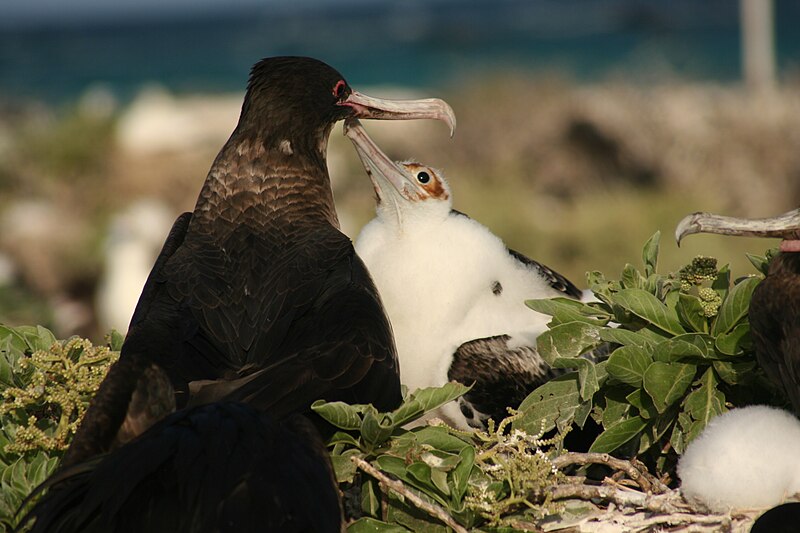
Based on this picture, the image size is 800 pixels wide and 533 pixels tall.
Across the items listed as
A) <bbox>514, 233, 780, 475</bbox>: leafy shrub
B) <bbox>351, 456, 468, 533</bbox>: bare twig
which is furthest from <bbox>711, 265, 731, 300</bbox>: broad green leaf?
<bbox>351, 456, 468, 533</bbox>: bare twig

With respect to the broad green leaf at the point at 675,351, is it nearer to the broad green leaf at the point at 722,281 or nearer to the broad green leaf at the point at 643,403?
the broad green leaf at the point at 643,403

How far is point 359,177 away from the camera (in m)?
15.3

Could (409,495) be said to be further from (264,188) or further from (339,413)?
(264,188)

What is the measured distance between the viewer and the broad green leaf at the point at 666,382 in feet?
10.6

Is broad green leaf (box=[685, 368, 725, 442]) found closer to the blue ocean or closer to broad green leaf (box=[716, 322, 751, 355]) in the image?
broad green leaf (box=[716, 322, 751, 355])

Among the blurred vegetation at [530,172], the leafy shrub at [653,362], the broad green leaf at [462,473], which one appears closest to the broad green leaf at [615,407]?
the leafy shrub at [653,362]

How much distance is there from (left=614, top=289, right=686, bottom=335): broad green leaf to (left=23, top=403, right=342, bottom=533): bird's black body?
3.77ft

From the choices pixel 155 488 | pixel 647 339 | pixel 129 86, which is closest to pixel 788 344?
pixel 647 339

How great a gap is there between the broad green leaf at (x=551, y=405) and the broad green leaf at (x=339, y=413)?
0.67 m

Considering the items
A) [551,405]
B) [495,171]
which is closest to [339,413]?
[551,405]

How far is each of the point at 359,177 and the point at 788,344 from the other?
40.6 feet

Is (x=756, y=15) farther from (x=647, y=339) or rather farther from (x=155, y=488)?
(x=155, y=488)

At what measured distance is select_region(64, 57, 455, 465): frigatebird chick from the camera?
2984 millimetres

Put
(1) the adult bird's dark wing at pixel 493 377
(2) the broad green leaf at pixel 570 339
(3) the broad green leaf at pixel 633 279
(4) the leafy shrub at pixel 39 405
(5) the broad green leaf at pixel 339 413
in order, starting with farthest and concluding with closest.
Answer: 1. (1) the adult bird's dark wing at pixel 493 377
2. (3) the broad green leaf at pixel 633 279
3. (2) the broad green leaf at pixel 570 339
4. (4) the leafy shrub at pixel 39 405
5. (5) the broad green leaf at pixel 339 413
